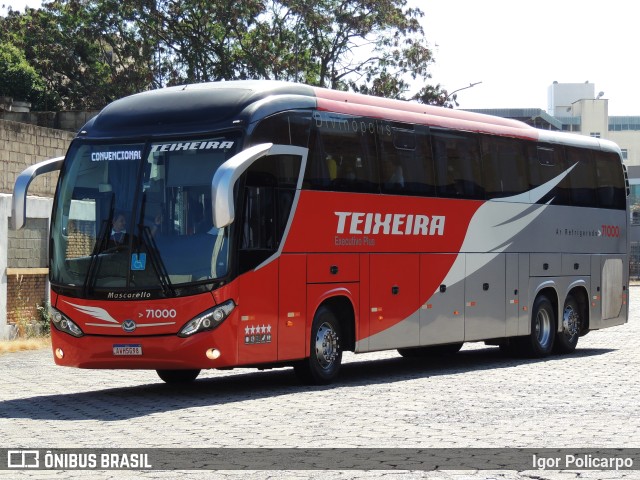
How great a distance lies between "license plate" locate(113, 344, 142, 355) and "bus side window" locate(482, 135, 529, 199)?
767 cm

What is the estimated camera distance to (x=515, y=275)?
21875 mm

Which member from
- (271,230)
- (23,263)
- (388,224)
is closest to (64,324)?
(271,230)

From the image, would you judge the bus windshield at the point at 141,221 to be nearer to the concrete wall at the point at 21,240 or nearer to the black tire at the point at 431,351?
the black tire at the point at 431,351

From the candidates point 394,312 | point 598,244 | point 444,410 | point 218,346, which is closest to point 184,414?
point 218,346

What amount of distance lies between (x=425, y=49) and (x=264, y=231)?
4060 cm

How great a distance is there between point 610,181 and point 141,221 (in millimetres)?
12574

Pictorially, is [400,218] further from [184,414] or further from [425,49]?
[425,49]

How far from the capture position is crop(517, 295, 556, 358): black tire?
74.1 ft

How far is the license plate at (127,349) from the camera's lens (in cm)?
1513

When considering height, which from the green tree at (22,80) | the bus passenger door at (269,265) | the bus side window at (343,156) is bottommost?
the bus passenger door at (269,265)

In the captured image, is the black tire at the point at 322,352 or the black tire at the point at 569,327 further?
the black tire at the point at 569,327

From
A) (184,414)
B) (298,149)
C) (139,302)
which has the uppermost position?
(298,149)

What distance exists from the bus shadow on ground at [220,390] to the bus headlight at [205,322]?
0.80m

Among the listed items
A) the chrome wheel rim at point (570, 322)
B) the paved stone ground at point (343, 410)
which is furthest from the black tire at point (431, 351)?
the chrome wheel rim at point (570, 322)
